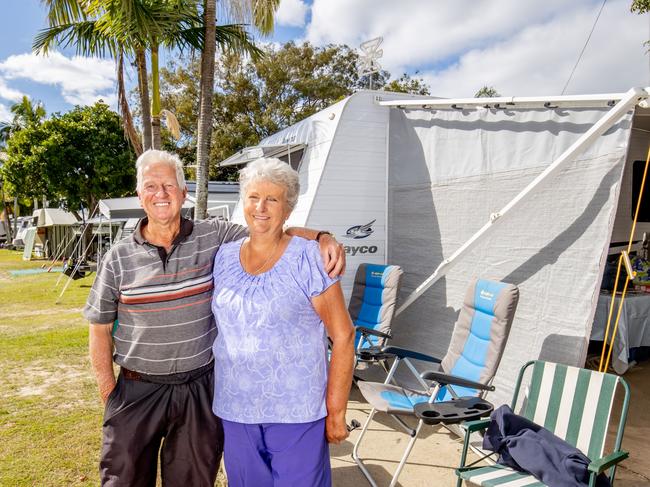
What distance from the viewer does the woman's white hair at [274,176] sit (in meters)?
1.68

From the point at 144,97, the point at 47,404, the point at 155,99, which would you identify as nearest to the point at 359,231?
the point at 47,404

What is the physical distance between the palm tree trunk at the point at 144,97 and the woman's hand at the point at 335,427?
24.3 ft

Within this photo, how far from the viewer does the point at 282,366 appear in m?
1.54

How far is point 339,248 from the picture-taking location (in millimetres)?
1691

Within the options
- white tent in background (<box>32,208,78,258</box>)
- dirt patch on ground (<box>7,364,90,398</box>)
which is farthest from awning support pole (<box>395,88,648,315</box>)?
white tent in background (<box>32,208,78,258</box>)

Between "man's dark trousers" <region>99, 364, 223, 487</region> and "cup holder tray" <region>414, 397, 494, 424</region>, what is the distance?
1.16 metres

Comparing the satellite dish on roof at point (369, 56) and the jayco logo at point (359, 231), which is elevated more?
the satellite dish on roof at point (369, 56)

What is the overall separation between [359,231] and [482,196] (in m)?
1.47

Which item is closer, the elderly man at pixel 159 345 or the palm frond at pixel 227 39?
the elderly man at pixel 159 345

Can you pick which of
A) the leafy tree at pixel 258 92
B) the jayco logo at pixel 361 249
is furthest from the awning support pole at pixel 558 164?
the leafy tree at pixel 258 92

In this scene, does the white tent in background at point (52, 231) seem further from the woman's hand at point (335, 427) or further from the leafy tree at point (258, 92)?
the woman's hand at point (335, 427)

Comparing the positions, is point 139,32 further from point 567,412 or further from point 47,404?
point 567,412

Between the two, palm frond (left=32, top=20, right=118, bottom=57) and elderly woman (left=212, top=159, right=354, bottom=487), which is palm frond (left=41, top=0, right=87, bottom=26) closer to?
palm frond (left=32, top=20, right=118, bottom=57)

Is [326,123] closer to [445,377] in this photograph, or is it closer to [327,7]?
[445,377]
